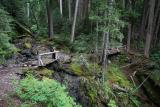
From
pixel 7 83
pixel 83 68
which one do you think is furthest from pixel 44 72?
pixel 83 68

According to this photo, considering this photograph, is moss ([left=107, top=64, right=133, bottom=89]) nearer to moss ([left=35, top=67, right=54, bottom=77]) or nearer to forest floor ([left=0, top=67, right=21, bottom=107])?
moss ([left=35, top=67, right=54, bottom=77])

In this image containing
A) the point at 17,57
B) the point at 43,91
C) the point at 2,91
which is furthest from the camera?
the point at 17,57

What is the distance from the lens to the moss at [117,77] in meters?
14.7

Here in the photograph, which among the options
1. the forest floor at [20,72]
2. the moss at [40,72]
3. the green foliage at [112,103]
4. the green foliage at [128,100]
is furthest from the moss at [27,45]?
the green foliage at [112,103]

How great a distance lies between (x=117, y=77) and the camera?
15312mm

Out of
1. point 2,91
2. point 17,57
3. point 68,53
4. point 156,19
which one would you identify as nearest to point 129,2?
point 156,19

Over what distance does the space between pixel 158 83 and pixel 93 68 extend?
3.86 m

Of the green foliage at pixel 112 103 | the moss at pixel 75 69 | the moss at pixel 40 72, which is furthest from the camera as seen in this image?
the moss at pixel 75 69

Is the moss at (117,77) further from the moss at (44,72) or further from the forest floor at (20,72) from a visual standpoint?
the moss at (44,72)

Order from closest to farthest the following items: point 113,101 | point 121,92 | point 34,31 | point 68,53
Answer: point 113,101 → point 121,92 → point 68,53 → point 34,31

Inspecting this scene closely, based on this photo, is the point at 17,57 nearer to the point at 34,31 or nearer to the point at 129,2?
the point at 34,31

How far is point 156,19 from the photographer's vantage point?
68.3 ft

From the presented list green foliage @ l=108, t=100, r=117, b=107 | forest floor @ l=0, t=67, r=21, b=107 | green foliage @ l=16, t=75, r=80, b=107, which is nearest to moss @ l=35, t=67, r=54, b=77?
forest floor @ l=0, t=67, r=21, b=107

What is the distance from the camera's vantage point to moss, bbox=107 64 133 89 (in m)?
14.7
